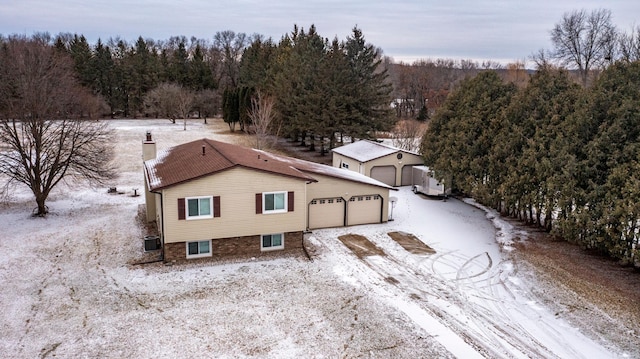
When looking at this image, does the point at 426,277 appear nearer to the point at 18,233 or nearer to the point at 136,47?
the point at 18,233

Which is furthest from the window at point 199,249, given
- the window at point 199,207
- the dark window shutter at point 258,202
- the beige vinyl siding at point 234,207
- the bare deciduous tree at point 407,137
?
the bare deciduous tree at point 407,137

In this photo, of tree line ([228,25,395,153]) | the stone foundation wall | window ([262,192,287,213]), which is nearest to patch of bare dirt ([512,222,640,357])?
the stone foundation wall

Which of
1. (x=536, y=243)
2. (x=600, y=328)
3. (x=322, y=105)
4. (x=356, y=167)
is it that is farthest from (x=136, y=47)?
(x=600, y=328)

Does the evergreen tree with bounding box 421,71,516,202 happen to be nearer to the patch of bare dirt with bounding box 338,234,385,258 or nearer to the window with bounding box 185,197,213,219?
the patch of bare dirt with bounding box 338,234,385,258

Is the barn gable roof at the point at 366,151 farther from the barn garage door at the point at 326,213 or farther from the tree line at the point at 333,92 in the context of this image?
the barn garage door at the point at 326,213

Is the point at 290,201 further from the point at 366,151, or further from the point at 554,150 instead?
the point at 366,151

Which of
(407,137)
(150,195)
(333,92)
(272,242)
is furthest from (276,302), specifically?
(407,137)

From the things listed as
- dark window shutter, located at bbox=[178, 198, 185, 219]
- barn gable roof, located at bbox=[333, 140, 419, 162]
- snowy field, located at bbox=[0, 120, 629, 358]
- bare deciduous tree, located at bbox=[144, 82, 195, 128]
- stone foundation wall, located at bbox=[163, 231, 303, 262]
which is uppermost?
bare deciduous tree, located at bbox=[144, 82, 195, 128]
